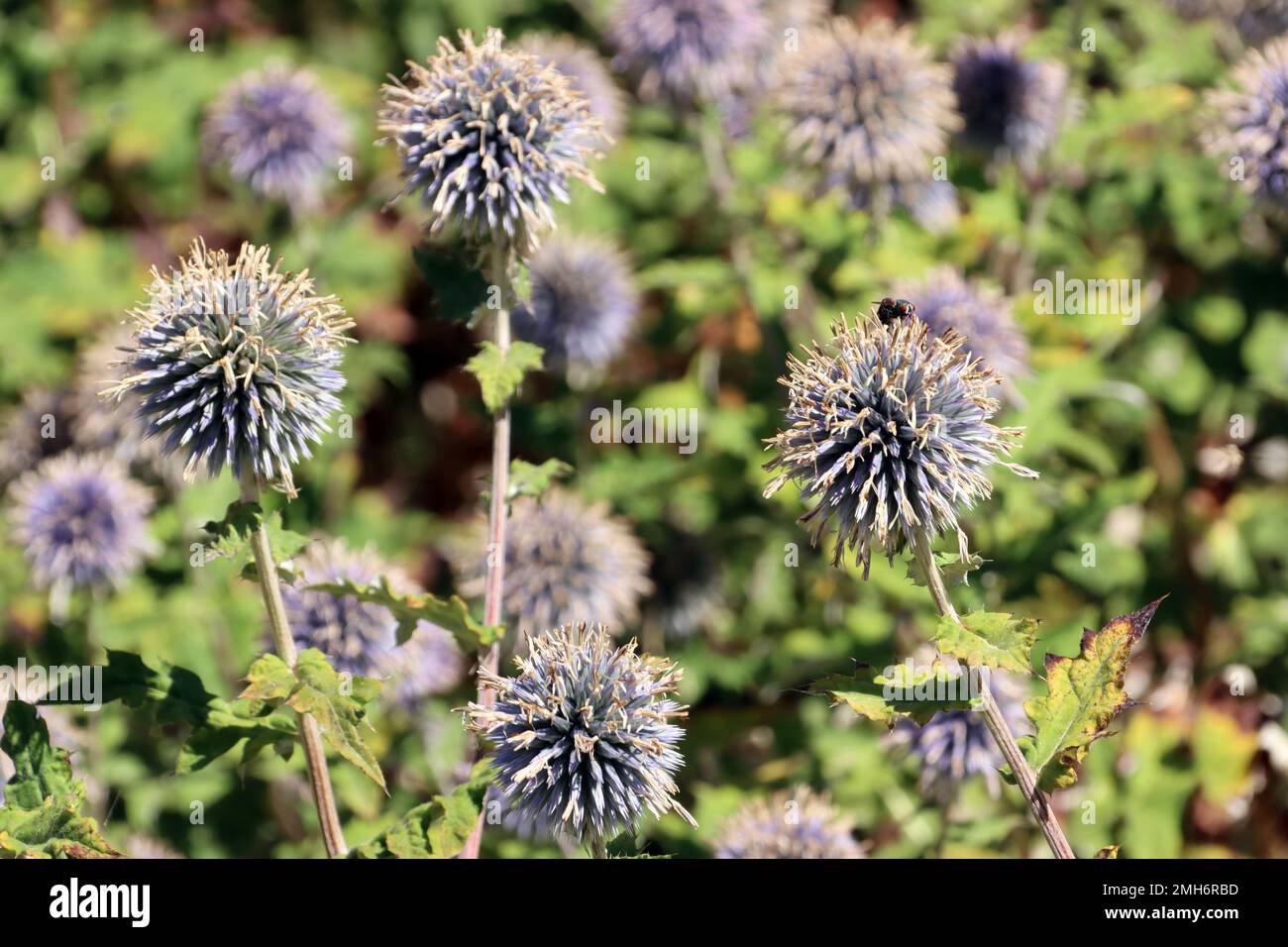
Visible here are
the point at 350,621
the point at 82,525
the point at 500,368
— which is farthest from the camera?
the point at 82,525

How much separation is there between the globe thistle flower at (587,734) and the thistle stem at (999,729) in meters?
0.45

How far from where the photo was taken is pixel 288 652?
7.23 feet

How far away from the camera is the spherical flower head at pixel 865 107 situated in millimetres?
3627

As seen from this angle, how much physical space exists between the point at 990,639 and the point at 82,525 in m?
2.70

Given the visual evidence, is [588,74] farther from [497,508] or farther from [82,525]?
[497,508]

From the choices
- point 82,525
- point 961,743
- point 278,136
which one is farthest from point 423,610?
point 278,136

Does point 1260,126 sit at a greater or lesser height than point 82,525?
greater

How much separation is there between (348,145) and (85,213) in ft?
5.03

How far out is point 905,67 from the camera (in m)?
3.70

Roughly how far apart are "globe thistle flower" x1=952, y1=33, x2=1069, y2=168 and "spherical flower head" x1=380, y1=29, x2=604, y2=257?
6.36 feet

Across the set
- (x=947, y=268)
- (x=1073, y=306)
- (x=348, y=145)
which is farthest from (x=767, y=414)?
(x=348, y=145)

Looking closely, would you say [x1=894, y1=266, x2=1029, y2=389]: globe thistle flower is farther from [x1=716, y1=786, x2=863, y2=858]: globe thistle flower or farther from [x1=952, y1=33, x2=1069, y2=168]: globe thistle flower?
[x1=716, y1=786, x2=863, y2=858]: globe thistle flower

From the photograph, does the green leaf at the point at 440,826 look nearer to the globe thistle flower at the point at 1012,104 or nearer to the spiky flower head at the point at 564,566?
the spiky flower head at the point at 564,566

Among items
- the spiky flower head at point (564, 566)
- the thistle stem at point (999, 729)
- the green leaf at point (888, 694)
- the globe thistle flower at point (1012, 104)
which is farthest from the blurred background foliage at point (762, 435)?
the green leaf at point (888, 694)
